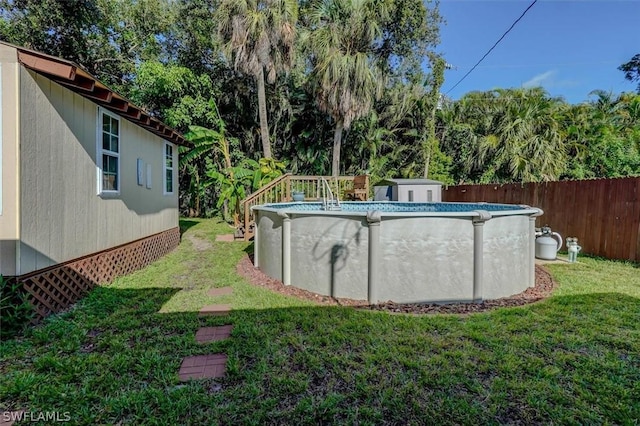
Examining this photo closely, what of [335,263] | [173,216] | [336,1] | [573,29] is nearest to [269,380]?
[335,263]

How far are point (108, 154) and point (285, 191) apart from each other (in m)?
5.84

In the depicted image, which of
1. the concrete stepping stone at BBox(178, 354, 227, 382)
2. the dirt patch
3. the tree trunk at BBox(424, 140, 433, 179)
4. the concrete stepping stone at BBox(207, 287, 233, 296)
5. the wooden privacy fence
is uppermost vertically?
the tree trunk at BBox(424, 140, 433, 179)

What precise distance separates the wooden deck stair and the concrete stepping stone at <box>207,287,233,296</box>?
4.34m

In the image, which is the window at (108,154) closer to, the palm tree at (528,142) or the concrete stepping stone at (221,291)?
the concrete stepping stone at (221,291)

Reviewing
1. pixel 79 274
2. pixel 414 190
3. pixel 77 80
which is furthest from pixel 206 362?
pixel 414 190

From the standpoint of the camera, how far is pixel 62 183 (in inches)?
173

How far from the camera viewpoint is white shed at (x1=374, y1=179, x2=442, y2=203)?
1247 centimetres

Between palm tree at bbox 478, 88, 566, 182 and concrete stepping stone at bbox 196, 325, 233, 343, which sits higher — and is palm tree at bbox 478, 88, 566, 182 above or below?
above

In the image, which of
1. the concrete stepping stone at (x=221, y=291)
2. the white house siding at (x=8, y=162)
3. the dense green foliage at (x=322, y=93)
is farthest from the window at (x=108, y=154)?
the dense green foliage at (x=322, y=93)

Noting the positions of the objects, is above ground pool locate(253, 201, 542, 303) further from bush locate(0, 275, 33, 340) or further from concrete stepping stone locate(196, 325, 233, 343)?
bush locate(0, 275, 33, 340)

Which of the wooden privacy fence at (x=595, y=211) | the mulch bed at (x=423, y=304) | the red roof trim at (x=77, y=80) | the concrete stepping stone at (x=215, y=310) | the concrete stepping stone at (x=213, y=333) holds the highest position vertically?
the red roof trim at (x=77, y=80)

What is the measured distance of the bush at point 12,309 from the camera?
3508mm

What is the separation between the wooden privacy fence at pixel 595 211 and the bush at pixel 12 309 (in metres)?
10.5

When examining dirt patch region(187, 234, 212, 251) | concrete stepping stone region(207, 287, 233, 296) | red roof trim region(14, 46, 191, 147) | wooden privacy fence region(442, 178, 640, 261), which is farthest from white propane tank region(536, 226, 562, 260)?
red roof trim region(14, 46, 191, 147)
